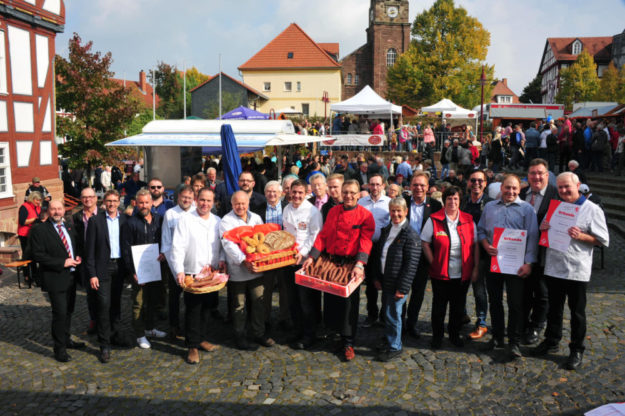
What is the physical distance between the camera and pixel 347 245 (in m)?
5.84

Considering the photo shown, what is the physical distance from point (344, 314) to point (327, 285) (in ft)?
1.80

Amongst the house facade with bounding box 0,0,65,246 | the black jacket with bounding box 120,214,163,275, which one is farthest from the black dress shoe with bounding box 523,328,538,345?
the house facade with bounding box 0,0,65,246

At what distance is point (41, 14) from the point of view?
1808 cm

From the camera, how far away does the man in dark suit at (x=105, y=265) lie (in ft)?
19.6

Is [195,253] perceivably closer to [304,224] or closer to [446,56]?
[304,224]

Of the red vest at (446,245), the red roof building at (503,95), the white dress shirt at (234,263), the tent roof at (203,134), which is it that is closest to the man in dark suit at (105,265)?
the white dress shirt at (234,263)

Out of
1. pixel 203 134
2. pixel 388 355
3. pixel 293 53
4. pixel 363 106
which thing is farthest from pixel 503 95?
pixel 388 355

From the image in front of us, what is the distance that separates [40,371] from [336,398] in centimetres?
341

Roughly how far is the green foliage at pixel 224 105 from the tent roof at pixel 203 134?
37094 mm

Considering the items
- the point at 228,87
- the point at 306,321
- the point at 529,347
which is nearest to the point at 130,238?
the point at 306,321

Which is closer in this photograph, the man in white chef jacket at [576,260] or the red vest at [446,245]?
the man in white chef jacket at [576,260]

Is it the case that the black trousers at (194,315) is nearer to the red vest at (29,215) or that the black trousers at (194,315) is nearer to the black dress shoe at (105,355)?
the black dress shoe at (105,355)

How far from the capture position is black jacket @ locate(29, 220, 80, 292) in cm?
582

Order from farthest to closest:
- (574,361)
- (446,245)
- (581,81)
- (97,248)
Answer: (581,81), (97,248), (446,245), (574,361)
